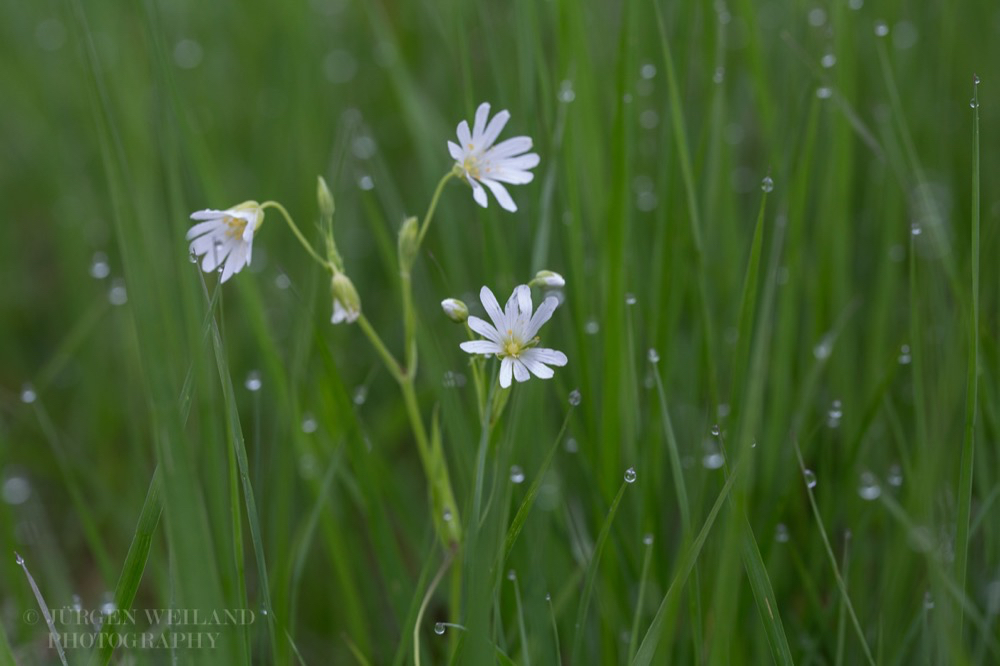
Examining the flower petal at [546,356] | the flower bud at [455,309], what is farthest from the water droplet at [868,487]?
the flower bud at [455,309]

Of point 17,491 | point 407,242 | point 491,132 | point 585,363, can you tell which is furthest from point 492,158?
point 17,491

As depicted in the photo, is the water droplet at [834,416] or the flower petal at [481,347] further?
the water droplet at [834,416]

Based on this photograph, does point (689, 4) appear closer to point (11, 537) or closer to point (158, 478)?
point (158, 478)

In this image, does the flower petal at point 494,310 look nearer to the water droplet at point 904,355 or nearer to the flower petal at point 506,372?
the flower petal at point 506,372

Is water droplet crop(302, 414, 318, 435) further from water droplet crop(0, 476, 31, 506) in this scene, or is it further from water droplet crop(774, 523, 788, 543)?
water droplet crop(774, 523, 788, 543)

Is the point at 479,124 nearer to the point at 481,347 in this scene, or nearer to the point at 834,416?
the point at 481,347

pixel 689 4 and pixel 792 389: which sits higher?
pixel 689 4

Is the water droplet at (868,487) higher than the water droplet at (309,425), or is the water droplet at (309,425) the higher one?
the water droplet at (309,425)

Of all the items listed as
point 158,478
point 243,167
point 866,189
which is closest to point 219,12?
point 243,167
